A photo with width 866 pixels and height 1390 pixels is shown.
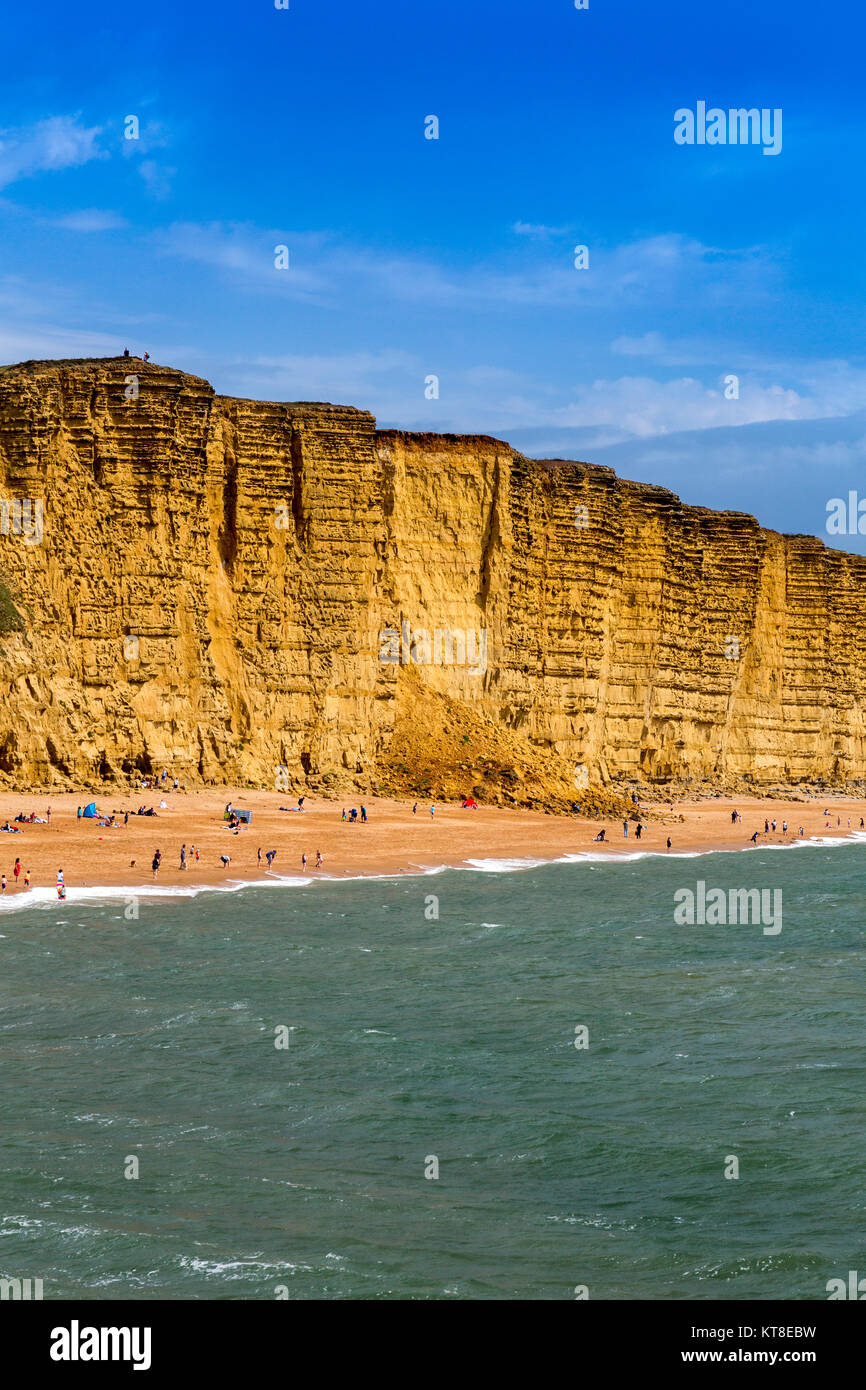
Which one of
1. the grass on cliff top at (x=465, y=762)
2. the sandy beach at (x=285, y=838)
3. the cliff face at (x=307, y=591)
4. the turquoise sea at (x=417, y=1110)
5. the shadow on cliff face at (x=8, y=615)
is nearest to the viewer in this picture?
the turquoise sea at (x=417, y=1110)

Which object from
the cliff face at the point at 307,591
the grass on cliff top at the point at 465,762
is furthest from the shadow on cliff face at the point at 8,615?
the grass on cliff top at the point at 465,762

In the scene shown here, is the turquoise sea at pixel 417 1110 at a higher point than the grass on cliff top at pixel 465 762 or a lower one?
lower

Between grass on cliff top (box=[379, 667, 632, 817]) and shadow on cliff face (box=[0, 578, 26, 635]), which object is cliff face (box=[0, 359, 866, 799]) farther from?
grass on cliff top (box=[379, 667, 632, 817])

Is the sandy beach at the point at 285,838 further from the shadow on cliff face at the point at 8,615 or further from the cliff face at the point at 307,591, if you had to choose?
the shadow on cliff face at the point at 8,615

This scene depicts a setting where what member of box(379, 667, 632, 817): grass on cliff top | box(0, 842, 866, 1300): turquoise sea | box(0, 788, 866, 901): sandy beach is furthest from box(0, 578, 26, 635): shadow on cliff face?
box(0, 842, 866, 1300): turquoise sea
